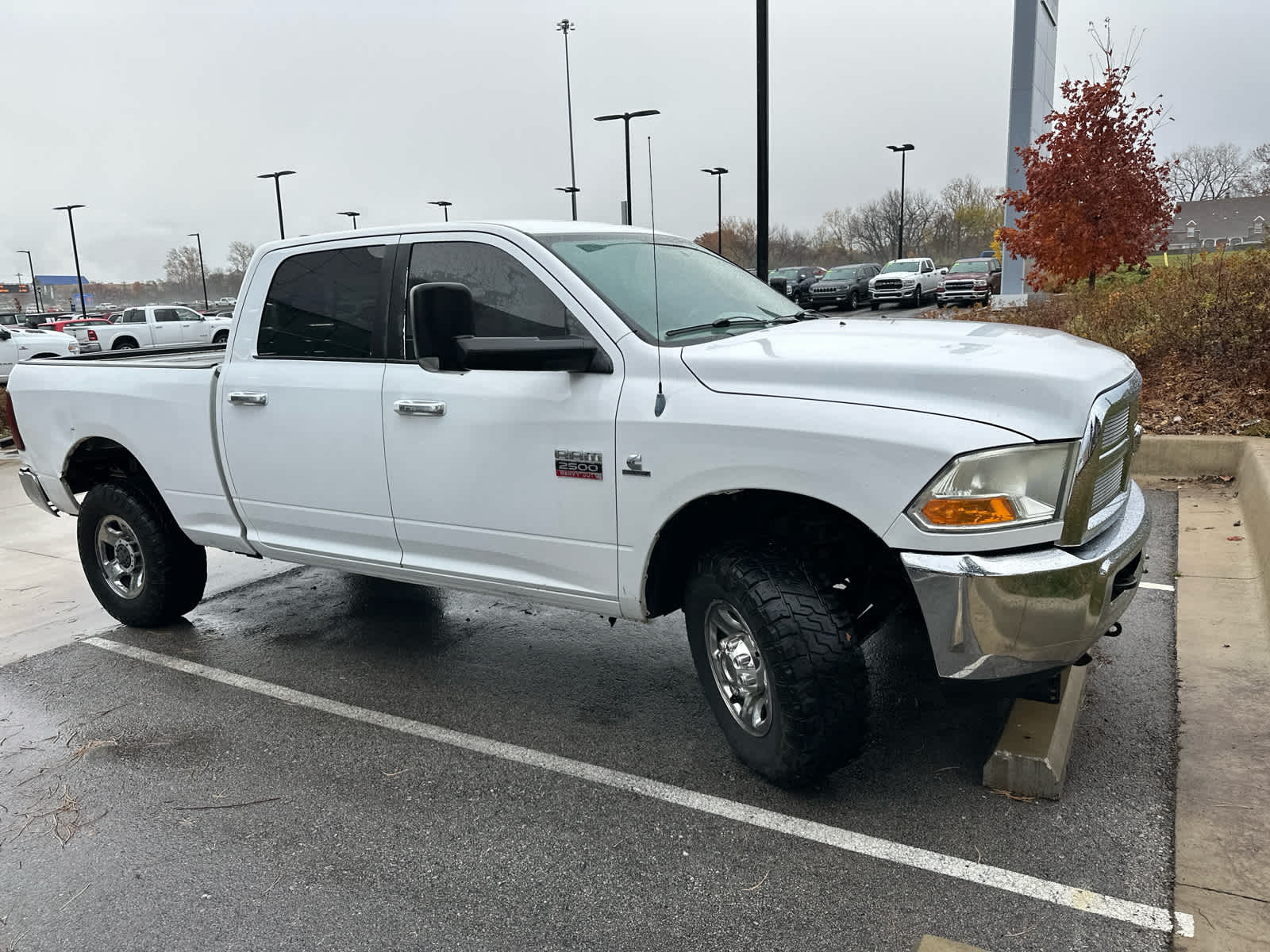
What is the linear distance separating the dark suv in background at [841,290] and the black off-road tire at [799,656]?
100 feet

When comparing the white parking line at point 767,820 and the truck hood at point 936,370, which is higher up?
the truck hood at point 936,370

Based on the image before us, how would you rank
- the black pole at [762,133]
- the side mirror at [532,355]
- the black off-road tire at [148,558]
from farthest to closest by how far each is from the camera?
the black pole at [762,133]
the black off-road tire at [148,558]
the side mirror at [532,355]

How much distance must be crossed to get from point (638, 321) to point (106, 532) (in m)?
3.75

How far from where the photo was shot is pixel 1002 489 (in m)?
2.90

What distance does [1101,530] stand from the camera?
3.22 metres

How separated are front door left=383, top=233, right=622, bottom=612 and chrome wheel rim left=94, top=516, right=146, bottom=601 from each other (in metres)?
2.19

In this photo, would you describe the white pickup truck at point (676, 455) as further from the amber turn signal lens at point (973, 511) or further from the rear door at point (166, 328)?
the rear door at point (166, 328)

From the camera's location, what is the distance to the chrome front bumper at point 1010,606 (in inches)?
114

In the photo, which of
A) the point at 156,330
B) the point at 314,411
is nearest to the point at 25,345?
the point at 156,330

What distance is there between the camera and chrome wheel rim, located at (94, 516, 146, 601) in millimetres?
5602

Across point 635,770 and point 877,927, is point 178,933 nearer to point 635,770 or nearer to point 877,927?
point 635,770

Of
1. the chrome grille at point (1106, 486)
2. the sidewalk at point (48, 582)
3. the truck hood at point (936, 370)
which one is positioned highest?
the truck hood at point (936, 370)

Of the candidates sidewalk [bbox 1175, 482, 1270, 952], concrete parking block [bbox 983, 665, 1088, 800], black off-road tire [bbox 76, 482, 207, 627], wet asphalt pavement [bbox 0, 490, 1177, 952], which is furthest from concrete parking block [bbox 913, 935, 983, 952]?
black off-road tire [bbox 76, 482, 207, 627]

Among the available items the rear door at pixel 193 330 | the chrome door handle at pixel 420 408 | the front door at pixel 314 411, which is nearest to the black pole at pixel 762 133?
the front door at pixel 314 411
